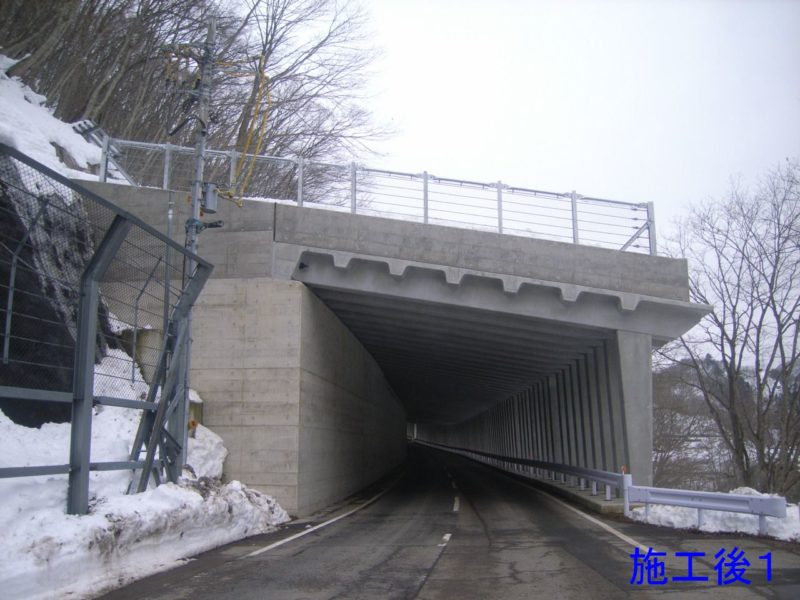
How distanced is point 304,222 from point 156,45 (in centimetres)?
1590

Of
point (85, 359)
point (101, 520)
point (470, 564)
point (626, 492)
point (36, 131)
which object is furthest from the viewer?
point (36, 131)

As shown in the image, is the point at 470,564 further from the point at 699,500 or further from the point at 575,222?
the point at 575,222

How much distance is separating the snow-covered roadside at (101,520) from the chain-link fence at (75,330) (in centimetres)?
34

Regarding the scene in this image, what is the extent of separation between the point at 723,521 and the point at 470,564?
5.28 metres

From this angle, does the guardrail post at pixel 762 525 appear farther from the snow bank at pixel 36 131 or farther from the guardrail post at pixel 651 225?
the snow bank at pixel 36 131

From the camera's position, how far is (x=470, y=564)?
857cm

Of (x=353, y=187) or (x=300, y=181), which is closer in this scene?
(x=353, y=187)

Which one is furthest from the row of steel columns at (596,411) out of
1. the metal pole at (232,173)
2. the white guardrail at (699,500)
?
the metal pole at (232,173)

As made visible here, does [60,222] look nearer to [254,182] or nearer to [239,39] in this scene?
[254,182]

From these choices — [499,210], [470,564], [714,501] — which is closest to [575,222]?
[499,210]

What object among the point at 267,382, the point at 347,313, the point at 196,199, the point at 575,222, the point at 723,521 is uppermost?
the point at 575,222

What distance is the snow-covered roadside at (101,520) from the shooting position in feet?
20.1

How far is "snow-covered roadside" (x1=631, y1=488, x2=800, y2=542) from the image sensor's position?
1019 cm

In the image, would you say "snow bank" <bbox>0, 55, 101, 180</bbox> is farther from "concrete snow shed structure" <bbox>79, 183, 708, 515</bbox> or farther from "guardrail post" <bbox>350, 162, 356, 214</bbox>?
"guardrail post" <bbox>350, 162, 356, 214</bbox>
